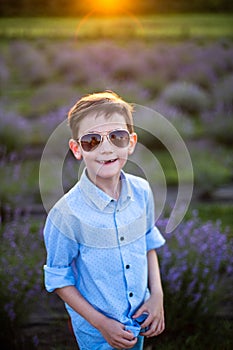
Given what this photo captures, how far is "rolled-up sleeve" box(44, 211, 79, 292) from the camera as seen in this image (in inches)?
70.3

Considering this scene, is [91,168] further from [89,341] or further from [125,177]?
[89,341]

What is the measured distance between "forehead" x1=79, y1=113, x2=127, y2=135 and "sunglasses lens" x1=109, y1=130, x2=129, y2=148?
2cm

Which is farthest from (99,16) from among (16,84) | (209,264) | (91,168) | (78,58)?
(91,168)

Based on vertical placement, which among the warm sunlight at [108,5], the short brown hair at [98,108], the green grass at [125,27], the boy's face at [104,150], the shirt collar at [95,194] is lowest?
the shirt collar at [95,194]

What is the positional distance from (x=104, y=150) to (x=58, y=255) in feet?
1.09

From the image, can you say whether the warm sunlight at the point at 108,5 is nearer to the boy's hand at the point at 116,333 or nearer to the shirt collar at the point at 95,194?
the shirt collar at the point at 95,194

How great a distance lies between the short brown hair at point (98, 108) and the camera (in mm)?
1755

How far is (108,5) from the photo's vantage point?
399 inches

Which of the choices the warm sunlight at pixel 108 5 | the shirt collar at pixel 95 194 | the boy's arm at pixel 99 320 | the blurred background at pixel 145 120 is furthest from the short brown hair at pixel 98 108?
the warm sunlight at pixel 108 5

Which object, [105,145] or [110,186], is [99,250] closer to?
[110,186]

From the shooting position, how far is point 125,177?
1.90 meters

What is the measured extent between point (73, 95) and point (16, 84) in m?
2.09

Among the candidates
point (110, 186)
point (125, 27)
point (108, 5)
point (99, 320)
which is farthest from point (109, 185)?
point (125, 27)

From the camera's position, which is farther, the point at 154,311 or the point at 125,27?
the point at 125,27
